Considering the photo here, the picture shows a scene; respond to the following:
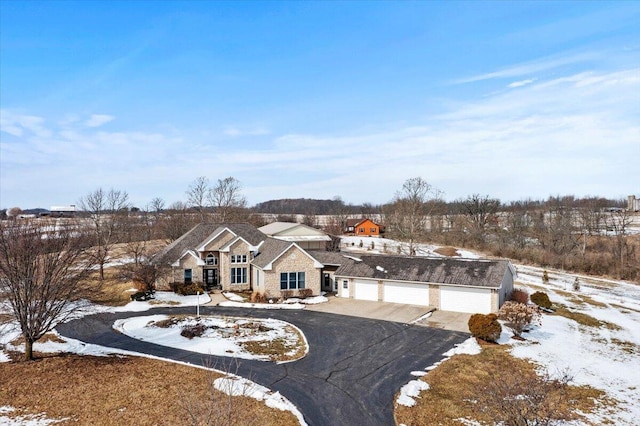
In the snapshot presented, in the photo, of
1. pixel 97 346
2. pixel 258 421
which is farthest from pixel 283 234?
pixel 258 421

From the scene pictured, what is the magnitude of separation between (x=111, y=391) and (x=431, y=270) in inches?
913

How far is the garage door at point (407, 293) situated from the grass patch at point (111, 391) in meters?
18.0

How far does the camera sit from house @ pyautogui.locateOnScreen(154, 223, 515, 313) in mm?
29578

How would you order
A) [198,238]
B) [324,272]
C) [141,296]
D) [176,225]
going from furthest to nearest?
[176,225], [198,238], [324,272], [141,296]

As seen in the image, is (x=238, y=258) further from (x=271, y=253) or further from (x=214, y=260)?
(x=271, y=253)

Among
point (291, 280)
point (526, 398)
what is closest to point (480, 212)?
point (291, 280)

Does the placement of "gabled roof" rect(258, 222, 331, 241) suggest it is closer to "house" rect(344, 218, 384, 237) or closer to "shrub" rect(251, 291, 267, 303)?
"shrub" rect(251, 291, 267, 303)

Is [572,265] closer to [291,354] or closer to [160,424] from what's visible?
[291,354]

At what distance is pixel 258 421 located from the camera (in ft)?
43.6

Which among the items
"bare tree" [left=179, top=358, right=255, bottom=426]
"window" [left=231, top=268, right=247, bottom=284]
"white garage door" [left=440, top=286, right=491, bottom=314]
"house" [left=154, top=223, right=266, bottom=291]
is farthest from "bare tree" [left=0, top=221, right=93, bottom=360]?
"white garage door" [left=440, top=286, right=491, bottom=314]

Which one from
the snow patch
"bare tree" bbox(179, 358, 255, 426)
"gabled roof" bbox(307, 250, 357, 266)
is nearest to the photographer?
"bare tree" bbox(179, 358, 255, 426)

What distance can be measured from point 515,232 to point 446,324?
52035mm

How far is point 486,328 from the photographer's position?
72.5 feet

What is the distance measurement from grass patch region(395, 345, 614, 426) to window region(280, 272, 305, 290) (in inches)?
642
